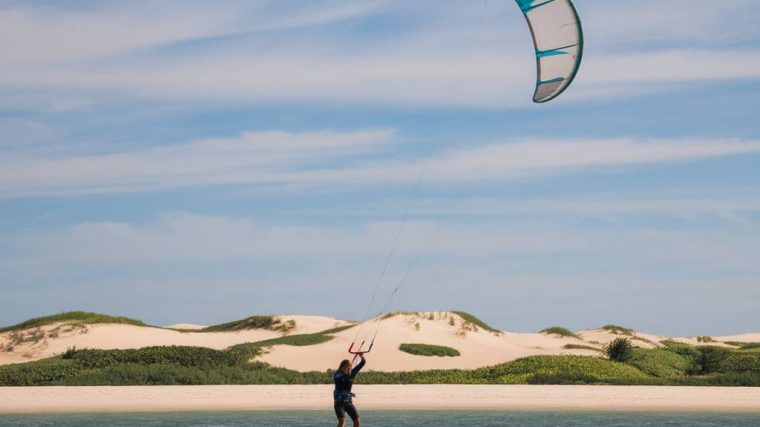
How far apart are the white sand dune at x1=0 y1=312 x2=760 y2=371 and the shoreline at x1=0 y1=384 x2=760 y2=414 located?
942 centimetres

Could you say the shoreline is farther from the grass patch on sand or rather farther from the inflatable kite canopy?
the grass patch on sand

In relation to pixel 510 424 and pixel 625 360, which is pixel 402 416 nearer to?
pixel 510 424

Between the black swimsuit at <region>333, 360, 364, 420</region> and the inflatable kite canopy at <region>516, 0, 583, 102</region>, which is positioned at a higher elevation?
the inflatable kite canopy at <region>516, 0, 583, 102</region>

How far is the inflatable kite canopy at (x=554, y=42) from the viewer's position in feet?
64.2

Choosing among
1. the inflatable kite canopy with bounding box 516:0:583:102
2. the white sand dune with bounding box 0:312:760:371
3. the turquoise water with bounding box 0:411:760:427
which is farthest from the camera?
the white sand dune with bounding box 0:312:760:371

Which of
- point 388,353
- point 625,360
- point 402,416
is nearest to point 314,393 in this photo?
point 402,416

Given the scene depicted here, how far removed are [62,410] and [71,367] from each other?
8.40 metres

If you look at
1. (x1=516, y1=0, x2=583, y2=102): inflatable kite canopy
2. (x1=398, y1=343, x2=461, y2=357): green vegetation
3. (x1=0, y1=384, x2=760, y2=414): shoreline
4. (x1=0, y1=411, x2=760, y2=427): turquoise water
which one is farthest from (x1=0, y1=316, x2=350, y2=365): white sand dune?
(x1=516, y1=0, x2=583, y2=102): inflatable kite canopy

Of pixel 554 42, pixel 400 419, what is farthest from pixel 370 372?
pixel 554 42

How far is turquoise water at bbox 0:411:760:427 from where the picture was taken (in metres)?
21.9

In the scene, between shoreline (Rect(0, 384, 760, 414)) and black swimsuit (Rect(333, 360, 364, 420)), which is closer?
black swimsuit (Rect(333, 360, 364, 420))

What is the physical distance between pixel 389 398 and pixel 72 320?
76.4ft

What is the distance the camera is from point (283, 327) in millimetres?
50469

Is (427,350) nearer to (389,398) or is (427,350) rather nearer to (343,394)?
(389,398)
